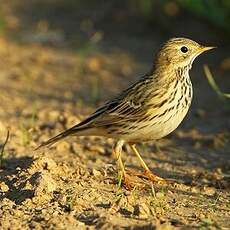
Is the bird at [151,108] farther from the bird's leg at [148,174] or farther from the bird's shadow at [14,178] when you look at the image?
the bird's shadow at [14,178]

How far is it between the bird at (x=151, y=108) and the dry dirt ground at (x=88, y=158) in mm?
376

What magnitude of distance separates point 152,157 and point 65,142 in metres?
1.02

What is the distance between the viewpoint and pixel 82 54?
11.5 meters

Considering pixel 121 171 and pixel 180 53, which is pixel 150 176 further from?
pixel 180 53

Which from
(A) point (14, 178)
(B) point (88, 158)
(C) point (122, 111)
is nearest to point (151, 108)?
(C) point (122, 111)

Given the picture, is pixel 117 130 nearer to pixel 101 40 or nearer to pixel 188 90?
pixel 188 90

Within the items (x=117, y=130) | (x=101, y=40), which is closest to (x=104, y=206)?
(x=117, y=130)

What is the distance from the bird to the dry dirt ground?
1.23 ft

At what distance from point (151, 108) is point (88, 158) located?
47.1 inches

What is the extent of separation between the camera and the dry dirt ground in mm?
5832

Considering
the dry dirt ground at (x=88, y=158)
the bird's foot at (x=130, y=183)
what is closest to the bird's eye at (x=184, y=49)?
the dry dirt ground at (x=88, y=158)

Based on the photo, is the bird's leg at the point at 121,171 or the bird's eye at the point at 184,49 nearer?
the bird's leg at the point at 121,171

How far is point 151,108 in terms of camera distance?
6.98 meters

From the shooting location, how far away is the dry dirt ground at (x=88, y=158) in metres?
5.83
